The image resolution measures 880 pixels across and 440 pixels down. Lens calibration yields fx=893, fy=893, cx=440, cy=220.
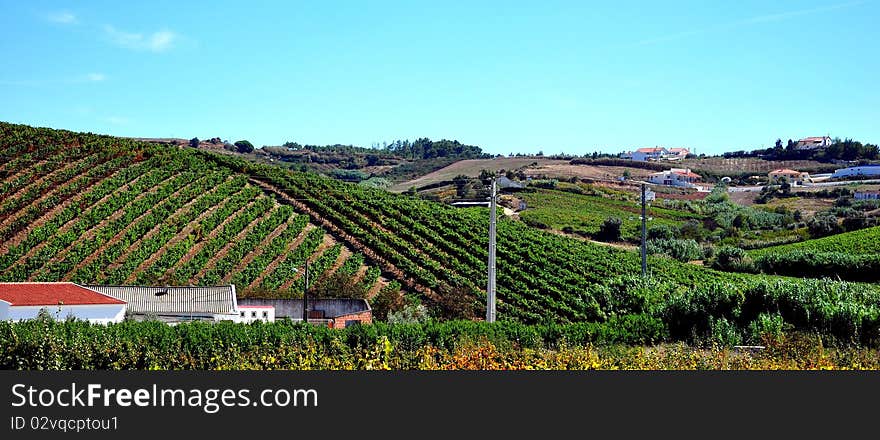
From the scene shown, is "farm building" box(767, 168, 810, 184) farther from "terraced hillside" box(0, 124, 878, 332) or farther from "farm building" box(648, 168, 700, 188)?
"terraced hillside" box(0, 124, 878, 332)

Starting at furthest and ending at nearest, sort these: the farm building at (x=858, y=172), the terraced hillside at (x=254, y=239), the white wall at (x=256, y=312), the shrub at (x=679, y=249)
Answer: the farm building at (x=858, y=172) < the shrub at (x=679, y=249) < the terraced hillside at (x=254, y=239) < the white wall at (x=256, y=312)

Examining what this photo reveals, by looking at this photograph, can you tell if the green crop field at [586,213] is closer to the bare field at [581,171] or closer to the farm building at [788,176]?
the bare field at [581,171]

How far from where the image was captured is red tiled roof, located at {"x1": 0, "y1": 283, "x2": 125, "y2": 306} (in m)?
25.7

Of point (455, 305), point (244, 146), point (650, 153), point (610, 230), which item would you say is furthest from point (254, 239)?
point (650, 153)

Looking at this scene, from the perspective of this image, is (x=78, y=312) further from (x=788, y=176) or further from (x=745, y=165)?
(x=745, y=165)

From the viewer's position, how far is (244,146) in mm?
151250

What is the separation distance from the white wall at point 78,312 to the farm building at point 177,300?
6.77 feet

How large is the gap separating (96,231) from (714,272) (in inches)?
1374

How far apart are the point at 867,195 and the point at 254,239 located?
8307 centimetres

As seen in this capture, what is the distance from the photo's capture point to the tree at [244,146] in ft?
493

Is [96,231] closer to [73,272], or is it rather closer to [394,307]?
[73,272]

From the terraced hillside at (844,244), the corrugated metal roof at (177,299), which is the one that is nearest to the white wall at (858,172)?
the terraced hillside at (844,244)

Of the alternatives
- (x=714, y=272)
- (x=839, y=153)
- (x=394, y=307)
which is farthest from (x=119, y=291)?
(x=839, y=153)

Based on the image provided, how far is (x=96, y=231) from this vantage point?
4284 cm
